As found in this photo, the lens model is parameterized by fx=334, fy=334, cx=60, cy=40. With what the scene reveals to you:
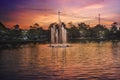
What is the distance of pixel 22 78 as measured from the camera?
27.7m

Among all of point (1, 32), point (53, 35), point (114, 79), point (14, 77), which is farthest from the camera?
point (1, 32)

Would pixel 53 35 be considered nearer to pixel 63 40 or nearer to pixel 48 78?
pixel 63 40

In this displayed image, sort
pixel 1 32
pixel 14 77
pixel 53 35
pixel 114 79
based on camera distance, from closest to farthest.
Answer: pixel 114 79 → pixel 14 77 → pixel 53 35 → pixel 1 32

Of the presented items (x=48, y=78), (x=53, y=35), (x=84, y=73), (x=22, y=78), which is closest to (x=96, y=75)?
(x=84, y=73)

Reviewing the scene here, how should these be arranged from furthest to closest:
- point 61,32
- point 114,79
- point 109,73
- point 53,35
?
point 53,35 < point 61,32 < point 109,73 < point 114,79

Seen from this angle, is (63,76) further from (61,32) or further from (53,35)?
(53,35)

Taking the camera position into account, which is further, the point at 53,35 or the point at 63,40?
→ the point at 53,35

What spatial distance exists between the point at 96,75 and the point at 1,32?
164 meters

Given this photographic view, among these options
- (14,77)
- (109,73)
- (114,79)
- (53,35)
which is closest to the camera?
(114,79)

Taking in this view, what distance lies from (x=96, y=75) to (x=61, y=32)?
260 feet

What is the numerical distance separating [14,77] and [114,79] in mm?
8376

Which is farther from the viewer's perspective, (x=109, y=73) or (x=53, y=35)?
(x=53, y=35)

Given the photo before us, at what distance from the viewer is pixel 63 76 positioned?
93.7ft

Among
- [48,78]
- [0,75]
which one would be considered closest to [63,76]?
[48,78]
